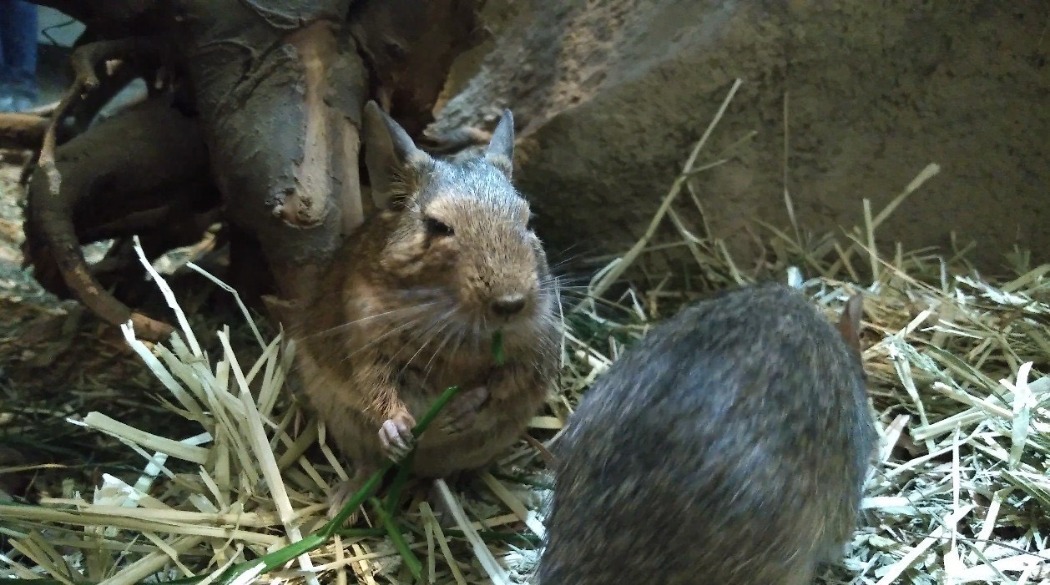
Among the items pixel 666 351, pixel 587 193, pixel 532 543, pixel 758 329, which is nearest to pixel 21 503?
pixel 532 543

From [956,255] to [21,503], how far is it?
421cm

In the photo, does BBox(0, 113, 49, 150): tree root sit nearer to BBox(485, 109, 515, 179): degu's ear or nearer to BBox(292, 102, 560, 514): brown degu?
BBox(292, 102, 560, 514): brown degu

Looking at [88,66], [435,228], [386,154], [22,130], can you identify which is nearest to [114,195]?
[88,66]

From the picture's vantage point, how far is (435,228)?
302 cm

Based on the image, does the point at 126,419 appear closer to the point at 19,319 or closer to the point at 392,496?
the point at 19,319

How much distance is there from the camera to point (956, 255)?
171 inches

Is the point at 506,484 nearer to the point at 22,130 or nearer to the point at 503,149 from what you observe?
the point at 503,149

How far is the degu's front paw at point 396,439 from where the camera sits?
2.94 meters

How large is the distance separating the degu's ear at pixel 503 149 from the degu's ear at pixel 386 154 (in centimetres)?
28

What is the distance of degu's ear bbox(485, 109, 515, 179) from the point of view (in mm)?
3436

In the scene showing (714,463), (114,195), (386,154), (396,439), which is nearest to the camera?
(714,463)

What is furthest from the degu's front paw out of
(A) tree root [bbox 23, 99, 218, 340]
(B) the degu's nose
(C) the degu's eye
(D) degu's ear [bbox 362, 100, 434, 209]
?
(A) tree root [bbox 23, 99, 218, 340]

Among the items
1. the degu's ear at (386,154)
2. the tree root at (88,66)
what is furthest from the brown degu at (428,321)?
the tree root at (88,66)

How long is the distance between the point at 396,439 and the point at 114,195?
1.87 metres
